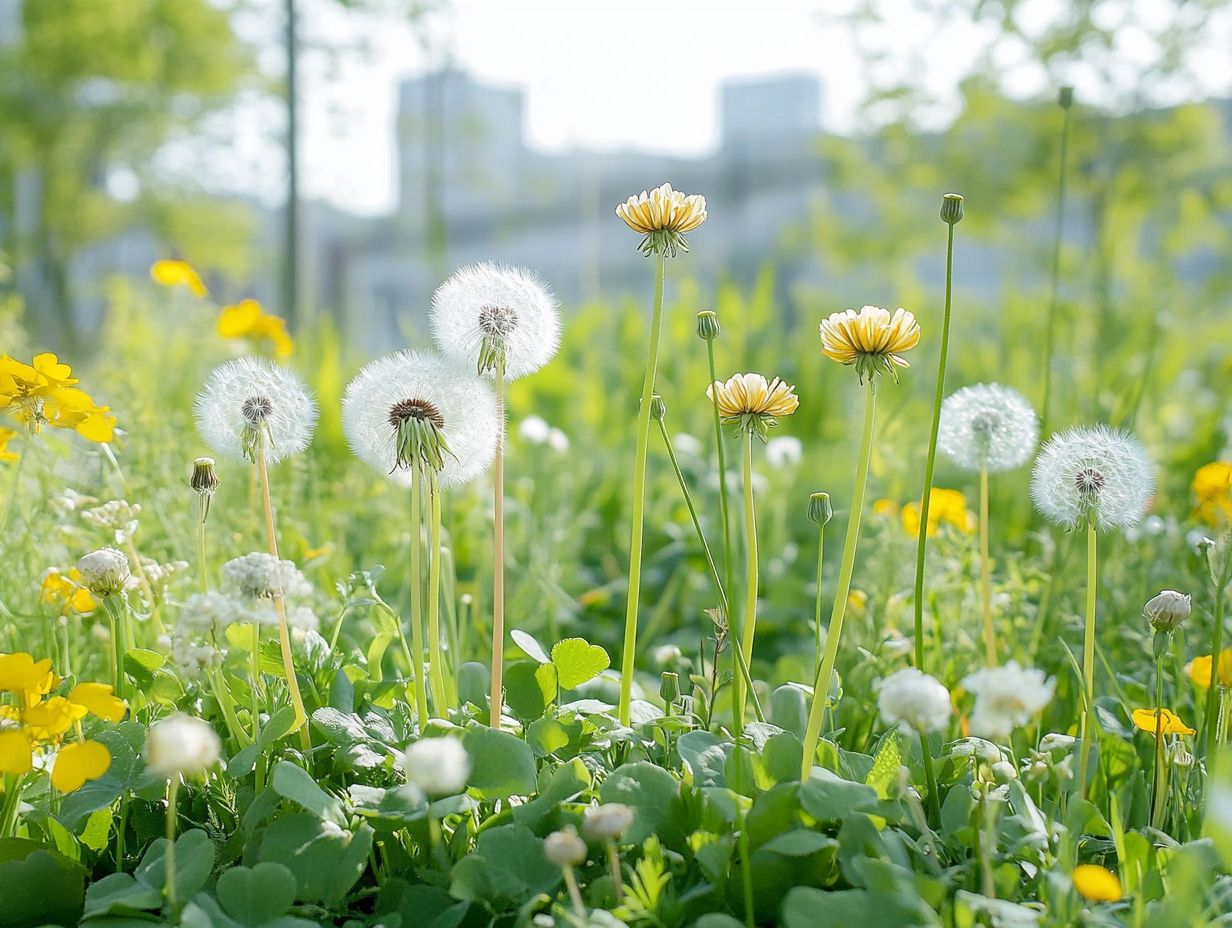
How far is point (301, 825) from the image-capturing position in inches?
34.3

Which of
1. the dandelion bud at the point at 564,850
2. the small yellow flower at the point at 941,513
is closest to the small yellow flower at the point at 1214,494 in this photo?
the small yellow flower at the point at 941,513

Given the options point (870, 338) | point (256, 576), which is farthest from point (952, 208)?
point (256, 576)

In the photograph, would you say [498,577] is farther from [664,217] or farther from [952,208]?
[952,208]

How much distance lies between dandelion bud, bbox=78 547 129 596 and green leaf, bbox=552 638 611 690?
1.30ft

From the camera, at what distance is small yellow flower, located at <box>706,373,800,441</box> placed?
88 centimetres

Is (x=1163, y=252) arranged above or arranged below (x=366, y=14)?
below

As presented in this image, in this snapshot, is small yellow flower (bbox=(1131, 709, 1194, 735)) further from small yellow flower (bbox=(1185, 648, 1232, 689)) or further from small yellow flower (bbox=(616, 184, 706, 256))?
small yellow flower (bbox=(616, 184, 706, 256))

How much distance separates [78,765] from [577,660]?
0.44m

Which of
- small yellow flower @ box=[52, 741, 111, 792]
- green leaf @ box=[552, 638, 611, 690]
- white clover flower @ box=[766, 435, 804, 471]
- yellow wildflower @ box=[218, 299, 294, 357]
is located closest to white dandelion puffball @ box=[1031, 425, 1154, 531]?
green leaf @ box=[552, 638, 611, 690]

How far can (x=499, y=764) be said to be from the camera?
0.88 metres

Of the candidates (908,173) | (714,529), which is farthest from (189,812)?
(908,173)

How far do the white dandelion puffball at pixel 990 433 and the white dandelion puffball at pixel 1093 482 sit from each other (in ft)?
0.38

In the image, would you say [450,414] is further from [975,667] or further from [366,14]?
[366,14]

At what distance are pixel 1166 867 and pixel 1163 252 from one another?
5635 millimetres
